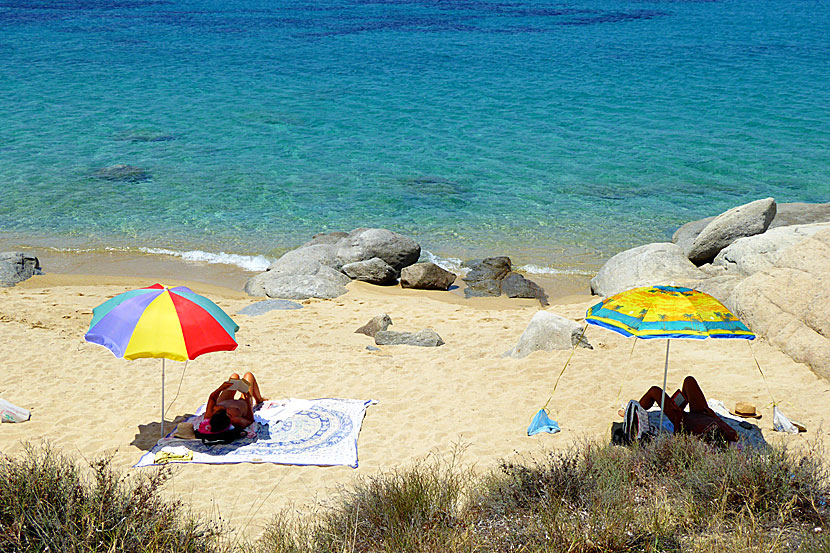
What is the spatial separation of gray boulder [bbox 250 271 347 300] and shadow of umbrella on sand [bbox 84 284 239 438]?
618cm

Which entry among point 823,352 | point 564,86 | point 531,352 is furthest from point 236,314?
point 564,86

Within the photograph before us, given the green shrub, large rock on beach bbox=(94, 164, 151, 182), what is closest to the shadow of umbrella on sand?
the green shrub

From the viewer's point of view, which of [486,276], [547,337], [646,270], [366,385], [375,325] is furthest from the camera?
[486,276]

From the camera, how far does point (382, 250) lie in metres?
15.0

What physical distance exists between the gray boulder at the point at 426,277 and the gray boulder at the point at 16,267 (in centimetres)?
760

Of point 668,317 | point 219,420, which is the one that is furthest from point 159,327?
point 668,317

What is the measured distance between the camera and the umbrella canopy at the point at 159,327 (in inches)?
275

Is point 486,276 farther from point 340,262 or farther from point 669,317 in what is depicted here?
point 669,317

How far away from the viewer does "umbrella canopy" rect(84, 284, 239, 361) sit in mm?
6992

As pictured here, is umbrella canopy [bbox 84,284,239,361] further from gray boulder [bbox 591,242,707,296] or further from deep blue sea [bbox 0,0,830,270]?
deep blue sea [bbox 0,0,830,270]

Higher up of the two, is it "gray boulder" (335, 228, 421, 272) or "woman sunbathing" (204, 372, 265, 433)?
"woman sunbathing" (204, 372, 265, 433)

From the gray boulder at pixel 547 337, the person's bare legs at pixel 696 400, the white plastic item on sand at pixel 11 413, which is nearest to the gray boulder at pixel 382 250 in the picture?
the gray boulder at pixel 547 337

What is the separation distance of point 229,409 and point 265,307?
5229 millimetres

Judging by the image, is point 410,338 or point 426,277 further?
point 426,277
